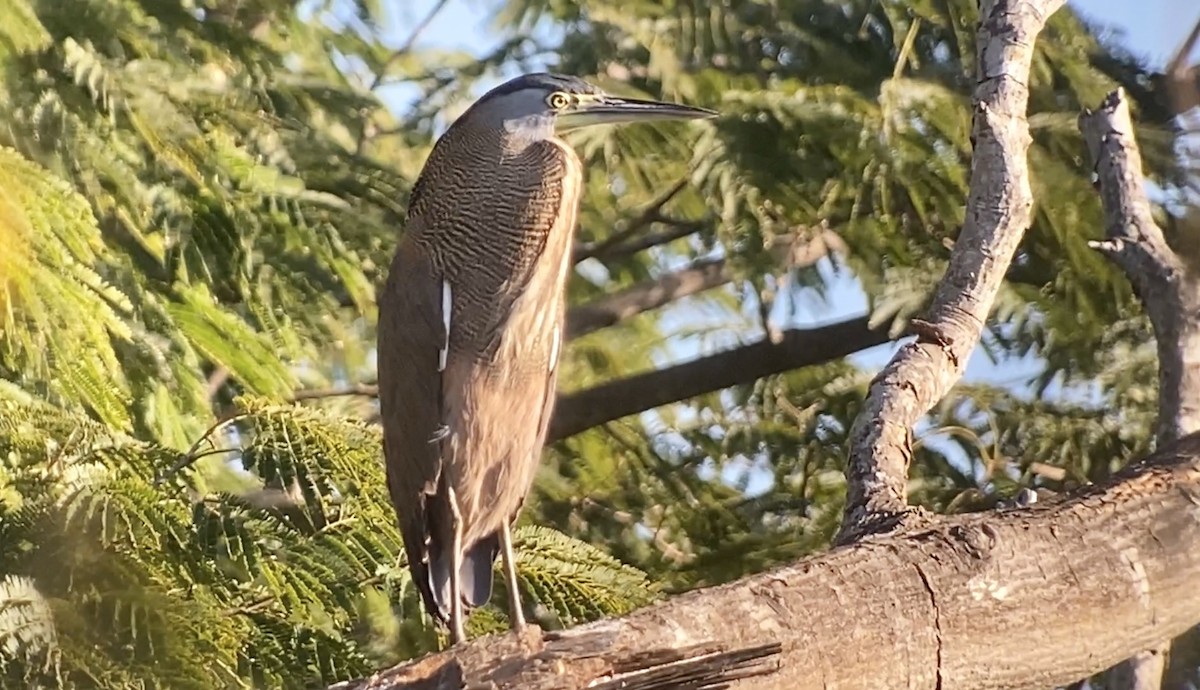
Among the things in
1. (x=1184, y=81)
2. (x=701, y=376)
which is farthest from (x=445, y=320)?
(x=701, y=376)

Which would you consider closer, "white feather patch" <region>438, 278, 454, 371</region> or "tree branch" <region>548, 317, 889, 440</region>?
"white feather patch" <region>438, 278, 454, 371</region>

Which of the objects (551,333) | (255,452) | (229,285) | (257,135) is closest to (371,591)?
(255,452)

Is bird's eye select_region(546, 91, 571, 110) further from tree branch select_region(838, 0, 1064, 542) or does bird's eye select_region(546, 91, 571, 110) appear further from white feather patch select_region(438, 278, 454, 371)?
tree branch select_region(838, 0, 1064, 542)

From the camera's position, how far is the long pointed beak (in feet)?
9.41

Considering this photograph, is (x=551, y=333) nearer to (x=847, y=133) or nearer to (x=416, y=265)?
(x=416, y=265)

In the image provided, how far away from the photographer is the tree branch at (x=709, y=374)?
393 centimetres

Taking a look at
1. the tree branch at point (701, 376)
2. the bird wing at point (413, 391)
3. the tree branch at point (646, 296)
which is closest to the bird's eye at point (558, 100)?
the bird wing at point (413, 391)

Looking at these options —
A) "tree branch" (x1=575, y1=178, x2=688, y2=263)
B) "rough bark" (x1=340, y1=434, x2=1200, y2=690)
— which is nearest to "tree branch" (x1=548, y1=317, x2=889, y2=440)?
"tree branch" (x1=575, y1=178, x2=688, y2=263)

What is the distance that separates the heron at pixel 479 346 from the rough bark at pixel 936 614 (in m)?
0.74

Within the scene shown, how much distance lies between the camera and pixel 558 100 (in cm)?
291

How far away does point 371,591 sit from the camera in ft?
8.89

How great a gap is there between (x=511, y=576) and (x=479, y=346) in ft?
1.37

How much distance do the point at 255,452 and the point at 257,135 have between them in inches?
49.1

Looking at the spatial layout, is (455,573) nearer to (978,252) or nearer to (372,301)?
(978,252)
